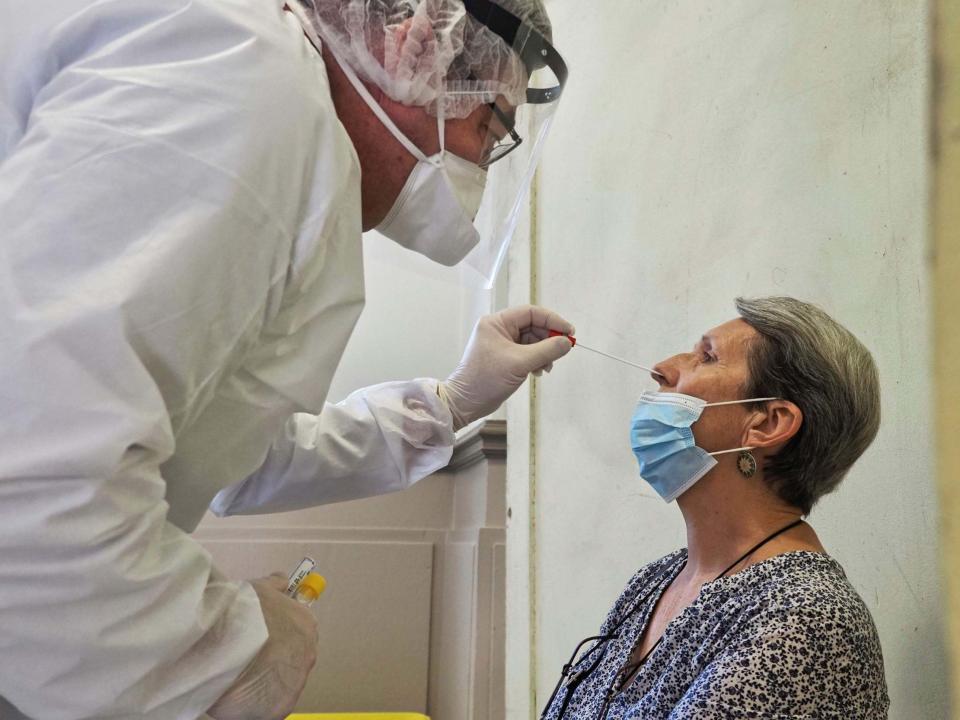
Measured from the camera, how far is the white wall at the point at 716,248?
1.47m

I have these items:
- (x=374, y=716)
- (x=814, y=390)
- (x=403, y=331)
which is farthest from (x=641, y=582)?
(x=403, y=331)

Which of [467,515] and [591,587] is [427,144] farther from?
[467,515]

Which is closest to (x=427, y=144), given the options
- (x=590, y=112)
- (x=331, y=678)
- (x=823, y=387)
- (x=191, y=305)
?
(x=191, y=305)

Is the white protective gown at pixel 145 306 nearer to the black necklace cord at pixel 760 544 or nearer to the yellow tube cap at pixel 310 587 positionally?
the yellow tube cap at pixel 310 587

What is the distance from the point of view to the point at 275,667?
1.09 m

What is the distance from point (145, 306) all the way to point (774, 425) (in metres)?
1.06

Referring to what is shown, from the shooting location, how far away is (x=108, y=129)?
92 centimetres

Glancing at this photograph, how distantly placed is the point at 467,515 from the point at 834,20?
263 centimetres

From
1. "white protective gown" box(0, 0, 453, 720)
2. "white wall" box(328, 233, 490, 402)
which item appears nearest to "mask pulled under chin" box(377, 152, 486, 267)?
"white protective gown" box(0, 0, 453, 720)

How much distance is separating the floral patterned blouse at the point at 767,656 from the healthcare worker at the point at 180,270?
1.80 feet

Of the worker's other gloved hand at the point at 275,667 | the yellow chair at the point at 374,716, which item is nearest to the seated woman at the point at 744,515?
the worker's other gloved hand at the point at 275,667

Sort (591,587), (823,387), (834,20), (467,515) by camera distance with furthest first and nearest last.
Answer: (467,515), (591,587), (834,20), (823,387)

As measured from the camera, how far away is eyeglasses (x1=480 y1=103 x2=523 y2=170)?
53.5 inches

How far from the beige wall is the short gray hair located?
706 millimetres
